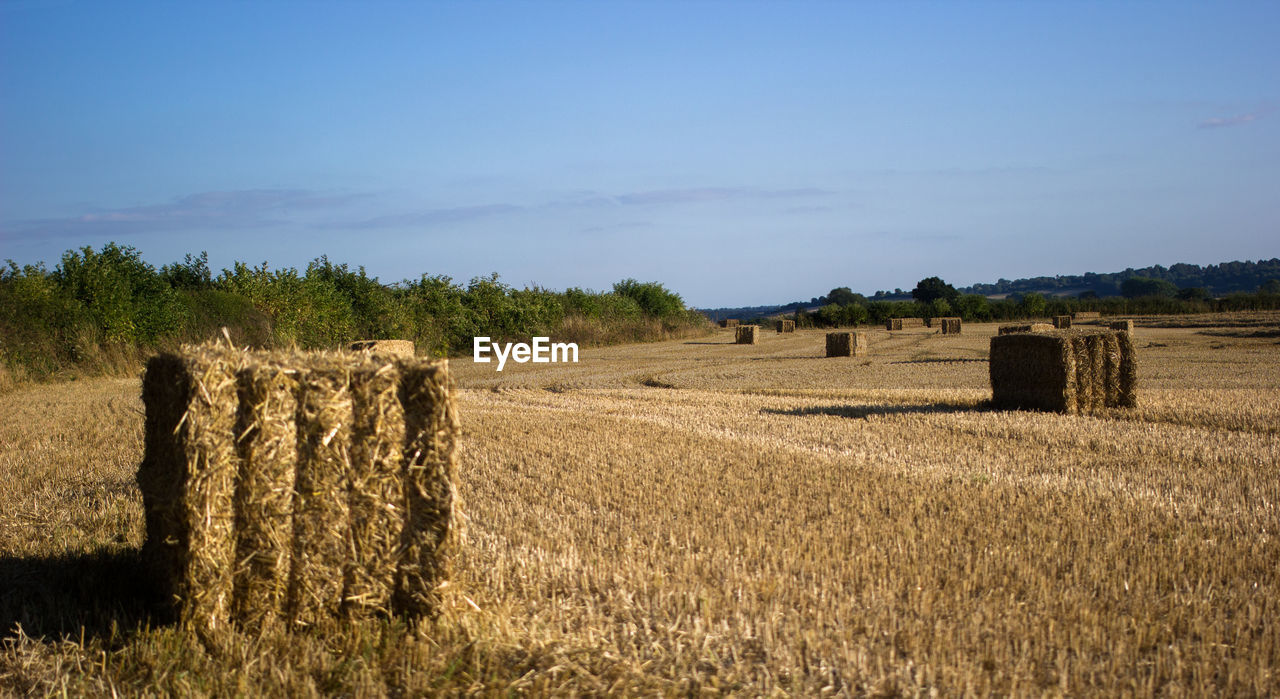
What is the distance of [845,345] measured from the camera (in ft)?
94.5

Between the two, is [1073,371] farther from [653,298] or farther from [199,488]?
[653,298]

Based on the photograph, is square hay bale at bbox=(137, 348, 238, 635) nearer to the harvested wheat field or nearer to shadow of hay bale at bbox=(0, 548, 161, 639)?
the harvested wheat field

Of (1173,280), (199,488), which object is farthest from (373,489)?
(1173,280)

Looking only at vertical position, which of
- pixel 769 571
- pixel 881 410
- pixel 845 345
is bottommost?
pixel 769 571

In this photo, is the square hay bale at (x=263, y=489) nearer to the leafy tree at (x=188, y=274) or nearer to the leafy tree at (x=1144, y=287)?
the leafy tree at (x=188, y=274)

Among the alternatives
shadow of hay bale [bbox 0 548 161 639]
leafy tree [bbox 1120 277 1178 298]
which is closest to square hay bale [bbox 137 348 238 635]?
shadow of hay bale [bbox 0 548 161 639]

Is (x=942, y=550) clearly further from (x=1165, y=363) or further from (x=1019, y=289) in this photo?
A: (x=1019, y=289)

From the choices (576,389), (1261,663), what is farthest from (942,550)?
→ (576,389)

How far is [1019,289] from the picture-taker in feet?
550

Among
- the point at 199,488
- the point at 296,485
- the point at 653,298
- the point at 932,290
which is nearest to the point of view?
the point at 199,488

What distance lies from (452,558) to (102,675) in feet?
5.05

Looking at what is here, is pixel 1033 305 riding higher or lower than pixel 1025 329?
higher

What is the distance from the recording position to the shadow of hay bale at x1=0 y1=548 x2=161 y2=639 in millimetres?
4254
